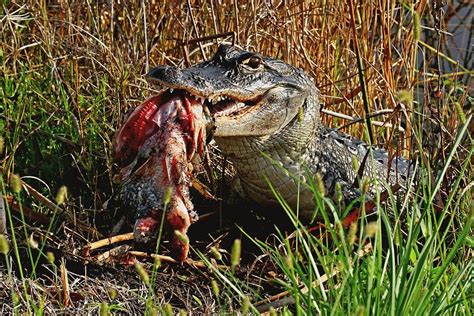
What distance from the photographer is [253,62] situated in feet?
13.1

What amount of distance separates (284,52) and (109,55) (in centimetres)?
80

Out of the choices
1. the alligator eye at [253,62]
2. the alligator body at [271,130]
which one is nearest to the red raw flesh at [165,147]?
the alligator body at [271,130]

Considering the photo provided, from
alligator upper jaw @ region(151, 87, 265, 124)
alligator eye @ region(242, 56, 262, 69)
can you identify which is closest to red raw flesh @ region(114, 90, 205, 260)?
alligator upper jaw @ region(151, 87, 265, 124)

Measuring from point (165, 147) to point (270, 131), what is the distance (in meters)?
0.67

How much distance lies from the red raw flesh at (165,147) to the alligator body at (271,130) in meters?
0.14

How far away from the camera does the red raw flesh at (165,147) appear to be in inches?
136

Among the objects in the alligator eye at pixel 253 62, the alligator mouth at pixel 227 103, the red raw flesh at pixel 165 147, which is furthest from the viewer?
the alligator eye at pixel 253 62

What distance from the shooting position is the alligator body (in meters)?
3.80

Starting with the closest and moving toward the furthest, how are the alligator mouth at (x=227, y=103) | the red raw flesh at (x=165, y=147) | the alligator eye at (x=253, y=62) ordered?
the red raw flesh at (x=165, y=147) → the alligator mouth at (x=227, y=103) → the alligator eye at (x=253, y=62)

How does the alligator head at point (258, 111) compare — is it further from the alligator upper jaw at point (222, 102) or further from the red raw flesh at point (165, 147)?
the red raw flesh at point (165, 147)

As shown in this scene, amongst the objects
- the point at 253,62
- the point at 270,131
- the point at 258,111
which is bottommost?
the point at 270,131

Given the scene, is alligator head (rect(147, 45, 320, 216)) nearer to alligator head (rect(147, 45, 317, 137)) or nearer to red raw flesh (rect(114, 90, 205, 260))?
alligator head (rect(147, 45, 317, 137))

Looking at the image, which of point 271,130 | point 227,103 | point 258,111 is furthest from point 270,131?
point 227,103

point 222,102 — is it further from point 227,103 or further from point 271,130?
point 271,130
